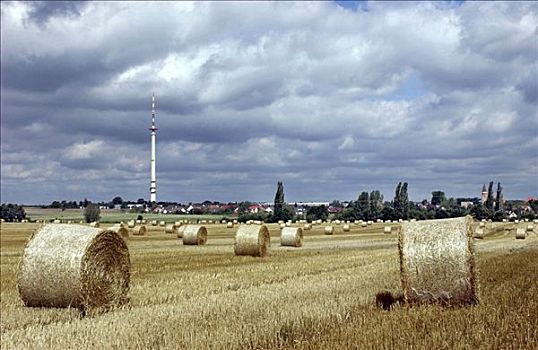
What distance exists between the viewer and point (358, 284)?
16.2 m

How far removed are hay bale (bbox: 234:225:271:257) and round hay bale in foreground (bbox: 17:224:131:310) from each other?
13.0 m

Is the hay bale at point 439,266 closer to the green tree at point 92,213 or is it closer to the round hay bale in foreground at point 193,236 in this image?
the round hay bale in foreground at point 193,236

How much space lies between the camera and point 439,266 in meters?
12.8

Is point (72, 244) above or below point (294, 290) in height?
above

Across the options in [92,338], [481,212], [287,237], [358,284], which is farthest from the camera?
[481,212]

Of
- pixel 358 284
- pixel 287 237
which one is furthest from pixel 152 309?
pixel 287 237

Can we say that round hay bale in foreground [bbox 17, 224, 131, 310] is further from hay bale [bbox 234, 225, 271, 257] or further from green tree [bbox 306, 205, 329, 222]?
green tree [bbox 306, 205, 329, 222]

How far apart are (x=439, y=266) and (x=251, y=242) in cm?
1613

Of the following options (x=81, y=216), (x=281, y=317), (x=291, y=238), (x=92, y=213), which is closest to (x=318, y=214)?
(x=92, y=213)

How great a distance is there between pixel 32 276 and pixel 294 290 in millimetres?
5723

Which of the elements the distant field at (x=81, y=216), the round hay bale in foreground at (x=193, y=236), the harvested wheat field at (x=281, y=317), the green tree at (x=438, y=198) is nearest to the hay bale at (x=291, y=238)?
the round hay bale in foreground at (x=193, y=236)

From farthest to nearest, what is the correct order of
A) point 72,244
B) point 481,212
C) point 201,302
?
point 481,212
point 72,244
point 201,302

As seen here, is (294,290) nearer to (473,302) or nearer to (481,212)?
(473,302)

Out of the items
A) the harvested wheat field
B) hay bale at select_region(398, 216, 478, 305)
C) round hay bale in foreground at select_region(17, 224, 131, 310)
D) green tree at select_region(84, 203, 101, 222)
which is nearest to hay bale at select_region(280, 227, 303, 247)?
the harvested wheat field
